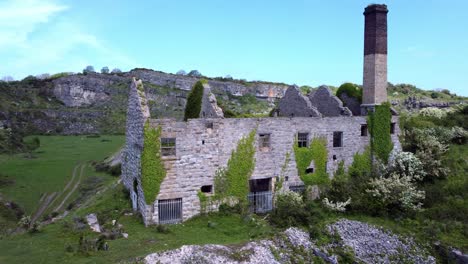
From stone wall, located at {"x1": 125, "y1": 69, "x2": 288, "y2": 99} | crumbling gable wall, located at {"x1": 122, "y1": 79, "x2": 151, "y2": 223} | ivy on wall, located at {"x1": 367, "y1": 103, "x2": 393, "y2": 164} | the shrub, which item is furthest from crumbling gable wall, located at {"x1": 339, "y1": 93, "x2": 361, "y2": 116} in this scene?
stone wall, located at {"x1": 125, "y1": 69, "x2": 288, "y2": 99}

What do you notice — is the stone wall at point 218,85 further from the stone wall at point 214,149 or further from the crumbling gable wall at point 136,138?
the crumbling gable wall at point 136,138

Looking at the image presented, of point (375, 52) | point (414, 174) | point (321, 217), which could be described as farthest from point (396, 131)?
point (321, 217)

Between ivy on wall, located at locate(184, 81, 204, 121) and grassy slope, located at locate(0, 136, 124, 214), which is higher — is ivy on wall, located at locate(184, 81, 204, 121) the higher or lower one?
the higher one

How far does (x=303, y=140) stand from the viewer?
2547 centimetres

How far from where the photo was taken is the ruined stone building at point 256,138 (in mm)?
21141

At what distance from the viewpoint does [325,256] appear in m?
19.1

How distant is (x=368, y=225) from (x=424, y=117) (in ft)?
63.5

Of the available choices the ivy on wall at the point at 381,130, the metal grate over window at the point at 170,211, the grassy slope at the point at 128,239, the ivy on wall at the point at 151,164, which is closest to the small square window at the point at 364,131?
the ivy on wall at the point at 381,130

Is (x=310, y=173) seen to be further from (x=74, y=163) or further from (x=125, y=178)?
(x=74, y=163)

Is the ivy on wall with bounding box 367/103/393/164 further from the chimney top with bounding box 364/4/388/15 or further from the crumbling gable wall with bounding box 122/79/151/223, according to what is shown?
the crumbling gable wall with bounding box 122/79/151/223

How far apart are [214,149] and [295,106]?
9.93m

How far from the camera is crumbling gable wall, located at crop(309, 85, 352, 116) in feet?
93.8

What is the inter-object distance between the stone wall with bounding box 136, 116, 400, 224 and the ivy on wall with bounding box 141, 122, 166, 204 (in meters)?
0.35

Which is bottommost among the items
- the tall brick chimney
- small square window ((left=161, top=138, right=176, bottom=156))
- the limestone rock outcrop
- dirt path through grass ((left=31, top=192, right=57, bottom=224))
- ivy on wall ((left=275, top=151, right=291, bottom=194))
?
dirt path through grass ((left=31, top=192, right=57, bottom=224))
